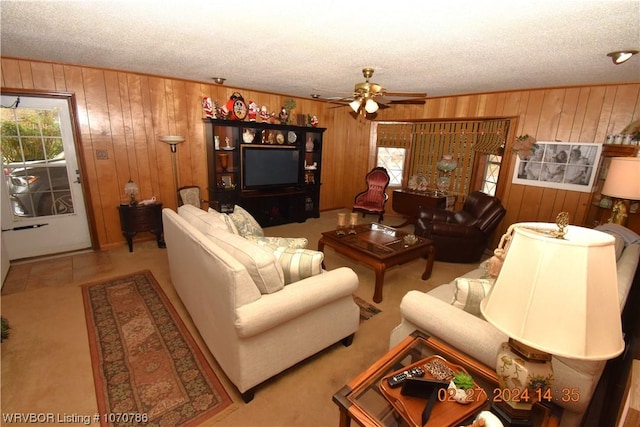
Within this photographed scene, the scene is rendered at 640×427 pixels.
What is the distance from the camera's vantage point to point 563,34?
204 centimetres

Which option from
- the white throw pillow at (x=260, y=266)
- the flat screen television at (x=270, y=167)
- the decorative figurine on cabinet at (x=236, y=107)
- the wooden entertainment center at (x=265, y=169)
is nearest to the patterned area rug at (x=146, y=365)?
the white throw pillow at (x=260, y=266)

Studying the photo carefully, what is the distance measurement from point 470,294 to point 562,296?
0.92 meters

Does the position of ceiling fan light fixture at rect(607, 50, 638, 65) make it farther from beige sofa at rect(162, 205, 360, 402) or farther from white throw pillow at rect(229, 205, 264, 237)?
white throw pillow at rect(229, 205, 264, 237)

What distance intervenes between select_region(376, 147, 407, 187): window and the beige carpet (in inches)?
126

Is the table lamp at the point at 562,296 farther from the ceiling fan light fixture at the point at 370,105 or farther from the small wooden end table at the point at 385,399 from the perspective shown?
the ceiling fan light fixture at the point at 370,105

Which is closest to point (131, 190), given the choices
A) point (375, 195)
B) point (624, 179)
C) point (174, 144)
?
point (174, 144)

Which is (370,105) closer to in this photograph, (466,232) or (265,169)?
(466,232)

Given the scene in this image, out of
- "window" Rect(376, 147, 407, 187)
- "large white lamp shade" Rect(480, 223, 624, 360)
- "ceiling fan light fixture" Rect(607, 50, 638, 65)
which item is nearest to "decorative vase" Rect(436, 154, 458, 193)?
"window" Rect(376, 147, 407, 187)

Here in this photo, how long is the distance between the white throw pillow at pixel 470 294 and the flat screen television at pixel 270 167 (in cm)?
382

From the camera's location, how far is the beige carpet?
170 cm

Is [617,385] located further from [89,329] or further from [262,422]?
[89,329]

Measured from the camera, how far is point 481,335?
1396mm

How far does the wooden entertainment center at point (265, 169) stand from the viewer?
4.57m

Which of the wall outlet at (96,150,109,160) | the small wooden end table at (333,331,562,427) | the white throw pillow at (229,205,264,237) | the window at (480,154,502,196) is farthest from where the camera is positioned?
the window at (480,154,502,196)
